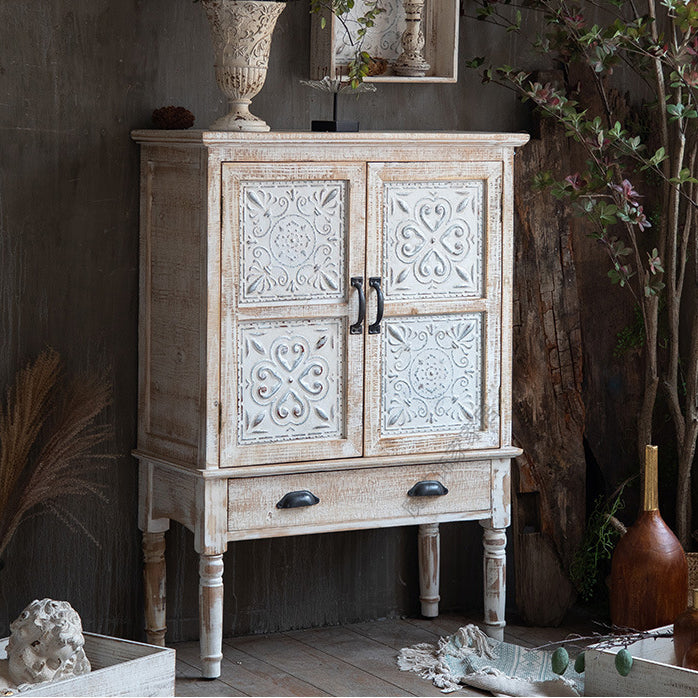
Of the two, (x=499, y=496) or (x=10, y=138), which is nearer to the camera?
(x=10, y=138)

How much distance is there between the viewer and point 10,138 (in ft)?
12.5

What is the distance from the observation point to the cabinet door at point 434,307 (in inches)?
154

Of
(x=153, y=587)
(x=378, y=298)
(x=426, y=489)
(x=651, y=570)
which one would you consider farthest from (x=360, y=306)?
(x=651, y=570)

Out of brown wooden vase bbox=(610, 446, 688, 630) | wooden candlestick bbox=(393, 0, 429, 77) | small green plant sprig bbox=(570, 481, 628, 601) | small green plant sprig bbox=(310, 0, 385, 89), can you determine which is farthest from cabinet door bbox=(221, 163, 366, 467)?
small green plant sprig bbox=(570, 481, 628, 601)

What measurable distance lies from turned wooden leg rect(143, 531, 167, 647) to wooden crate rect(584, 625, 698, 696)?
1290 mm

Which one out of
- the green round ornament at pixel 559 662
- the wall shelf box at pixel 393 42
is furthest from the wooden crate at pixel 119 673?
the wall shelf box at pixel 393 42

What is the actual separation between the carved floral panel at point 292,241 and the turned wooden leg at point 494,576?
37.0 inches

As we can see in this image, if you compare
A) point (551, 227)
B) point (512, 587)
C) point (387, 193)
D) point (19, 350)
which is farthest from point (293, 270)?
point (512, 587)

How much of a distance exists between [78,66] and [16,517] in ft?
4.28

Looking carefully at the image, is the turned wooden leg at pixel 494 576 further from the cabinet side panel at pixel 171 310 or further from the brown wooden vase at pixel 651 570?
the cabinet side panel at pixel 171 310

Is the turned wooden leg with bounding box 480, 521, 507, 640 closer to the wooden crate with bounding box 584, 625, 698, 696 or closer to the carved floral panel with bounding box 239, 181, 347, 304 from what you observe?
the wooden crate with bounding box 584, 625, 698, 696

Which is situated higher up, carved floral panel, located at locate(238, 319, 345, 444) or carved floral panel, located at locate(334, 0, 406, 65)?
carved floral panel, located at locate(334, 0, 406, 65)

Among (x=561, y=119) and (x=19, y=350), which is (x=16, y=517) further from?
(x=561, y=119)

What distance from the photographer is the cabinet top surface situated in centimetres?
363
